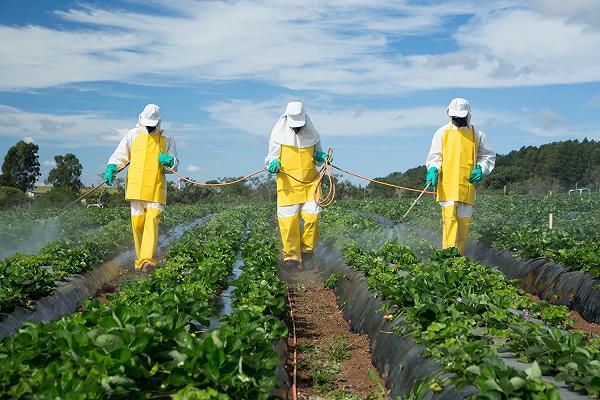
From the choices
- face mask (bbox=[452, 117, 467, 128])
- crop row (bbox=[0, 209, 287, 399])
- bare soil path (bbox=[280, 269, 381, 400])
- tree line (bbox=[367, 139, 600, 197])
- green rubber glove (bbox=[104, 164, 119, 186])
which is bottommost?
A: bare soil path (bbox=[280, 269, 381, 400])

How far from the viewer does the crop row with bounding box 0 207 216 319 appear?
7.24 m

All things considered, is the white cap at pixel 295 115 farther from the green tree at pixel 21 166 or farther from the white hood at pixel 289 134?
the green tree at pixel 21 166

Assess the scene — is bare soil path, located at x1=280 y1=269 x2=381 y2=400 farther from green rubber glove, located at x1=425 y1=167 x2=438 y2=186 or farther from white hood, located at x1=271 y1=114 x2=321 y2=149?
white hood, located at x1=271 y1=114 x2=321 y2=149

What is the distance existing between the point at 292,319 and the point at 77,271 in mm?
3369

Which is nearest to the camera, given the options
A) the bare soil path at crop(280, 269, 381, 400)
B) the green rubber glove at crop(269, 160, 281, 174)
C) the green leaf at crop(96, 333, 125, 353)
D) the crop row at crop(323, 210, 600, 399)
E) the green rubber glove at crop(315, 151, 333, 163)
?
the crop row at crop(323, 210, 600, 399)

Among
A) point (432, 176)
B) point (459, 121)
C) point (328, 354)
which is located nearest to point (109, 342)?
point (328, 354)

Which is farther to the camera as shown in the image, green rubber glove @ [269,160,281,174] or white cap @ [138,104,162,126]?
green rubber glove @ [269,160,281,174]

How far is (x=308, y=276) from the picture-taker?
11.6 metres

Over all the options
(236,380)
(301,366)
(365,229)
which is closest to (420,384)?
(236,380)

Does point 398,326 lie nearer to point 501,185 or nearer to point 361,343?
point 361,343

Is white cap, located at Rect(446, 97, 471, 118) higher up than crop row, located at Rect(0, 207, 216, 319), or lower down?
higher up

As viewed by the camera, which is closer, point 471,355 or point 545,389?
point 545,389

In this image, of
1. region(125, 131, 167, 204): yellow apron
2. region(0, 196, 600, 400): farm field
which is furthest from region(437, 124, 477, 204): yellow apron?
region(125, 131, 167, 204): yellow apron

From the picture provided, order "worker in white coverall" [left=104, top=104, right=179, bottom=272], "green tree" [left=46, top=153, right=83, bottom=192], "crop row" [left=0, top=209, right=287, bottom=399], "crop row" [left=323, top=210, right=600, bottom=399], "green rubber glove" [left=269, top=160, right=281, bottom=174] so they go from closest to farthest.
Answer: "crop row" [left=0, top=209, right=287, bottom=399] < "crop row" [left=323, top=210, right=600, bottom=399] < "worker in white coverall" [left=104, top=104, right=179, bottom=272] < "green rubber glove" [left=269, top=160, right=281, bottom=174] < "green tree" [left=46, top=153, right=83, bottom=192]
